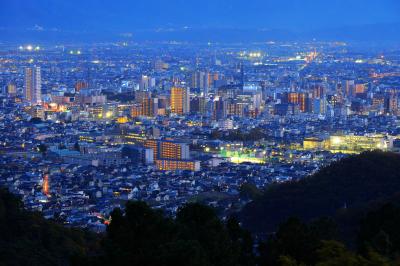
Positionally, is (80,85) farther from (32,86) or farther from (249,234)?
(249,234)

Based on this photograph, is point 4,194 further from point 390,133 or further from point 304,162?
point 390,133

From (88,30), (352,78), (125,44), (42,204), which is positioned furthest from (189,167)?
(88,30)

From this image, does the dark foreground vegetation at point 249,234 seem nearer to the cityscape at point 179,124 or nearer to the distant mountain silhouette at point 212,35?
the cityscape at point 179,124

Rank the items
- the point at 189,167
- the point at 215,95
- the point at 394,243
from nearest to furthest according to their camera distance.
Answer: the point at 394,243, the point at 189,167, the point at 215,95

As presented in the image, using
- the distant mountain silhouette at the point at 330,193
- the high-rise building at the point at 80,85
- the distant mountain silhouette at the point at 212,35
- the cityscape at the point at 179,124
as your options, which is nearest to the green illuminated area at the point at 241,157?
the cityscape at the point at 179,124

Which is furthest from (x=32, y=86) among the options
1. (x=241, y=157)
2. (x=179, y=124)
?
(x=241, y=157)

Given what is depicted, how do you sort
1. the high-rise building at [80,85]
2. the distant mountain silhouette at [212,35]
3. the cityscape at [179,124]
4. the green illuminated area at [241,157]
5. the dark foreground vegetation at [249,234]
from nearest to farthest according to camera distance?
the dark foreground vegetation at [249,234] → the cityscape at [179,124] → the green illuminated area at [241,157] → the high-rise building at [80,85] → the distant mountain silhouette at [212,35]
